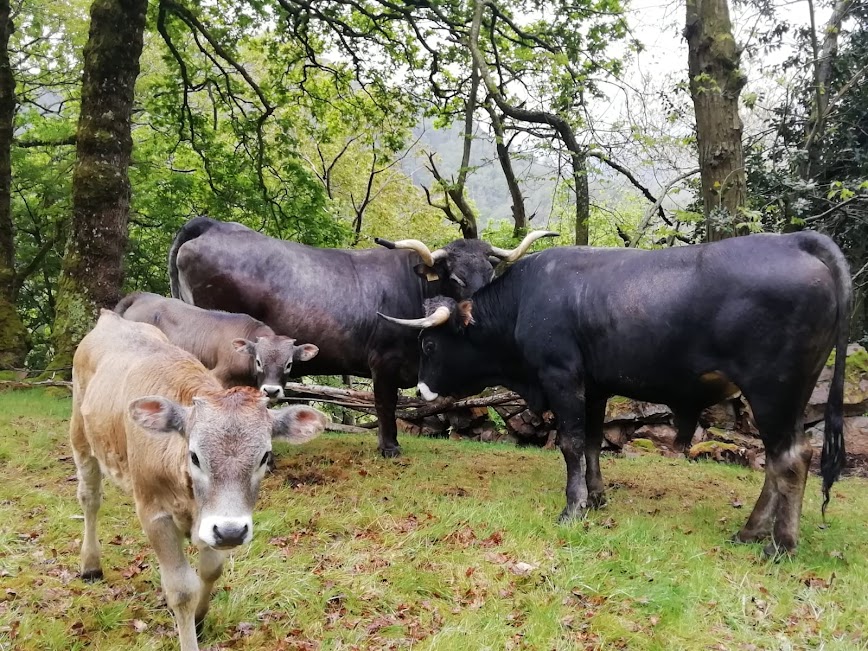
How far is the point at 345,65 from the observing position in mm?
14484

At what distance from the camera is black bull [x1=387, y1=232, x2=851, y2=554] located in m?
4.86

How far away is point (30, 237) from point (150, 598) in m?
17.6

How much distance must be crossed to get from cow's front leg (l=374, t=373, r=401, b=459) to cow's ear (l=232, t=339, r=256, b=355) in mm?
1710

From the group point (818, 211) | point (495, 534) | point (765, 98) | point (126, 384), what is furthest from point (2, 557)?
point (765, 98)

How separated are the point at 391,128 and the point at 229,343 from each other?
30.5 ft

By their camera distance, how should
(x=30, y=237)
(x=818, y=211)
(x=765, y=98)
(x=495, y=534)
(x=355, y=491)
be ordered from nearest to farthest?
(x=495, y=534) < (x=355, y=491) < (x=818, y=211) < (x=765, y=98) < (x=30, y=237)

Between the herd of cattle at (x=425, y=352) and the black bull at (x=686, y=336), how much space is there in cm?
2

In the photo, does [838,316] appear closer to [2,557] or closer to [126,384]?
[126,384]

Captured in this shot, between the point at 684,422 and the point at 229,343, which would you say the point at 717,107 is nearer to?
the point at 684,422

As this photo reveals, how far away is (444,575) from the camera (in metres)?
4.34

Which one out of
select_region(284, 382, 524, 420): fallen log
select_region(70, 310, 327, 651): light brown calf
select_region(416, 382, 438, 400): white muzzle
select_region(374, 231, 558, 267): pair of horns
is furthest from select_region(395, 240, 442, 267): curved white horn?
select_region(70, 310, 327, 651): light brown calf

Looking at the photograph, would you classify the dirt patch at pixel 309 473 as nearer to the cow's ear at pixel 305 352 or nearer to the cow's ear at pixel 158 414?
the cow's ear at pixel 305 352

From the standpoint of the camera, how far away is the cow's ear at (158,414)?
121 inches

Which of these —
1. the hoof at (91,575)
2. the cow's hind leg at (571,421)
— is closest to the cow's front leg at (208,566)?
the hoof at (91,575)
